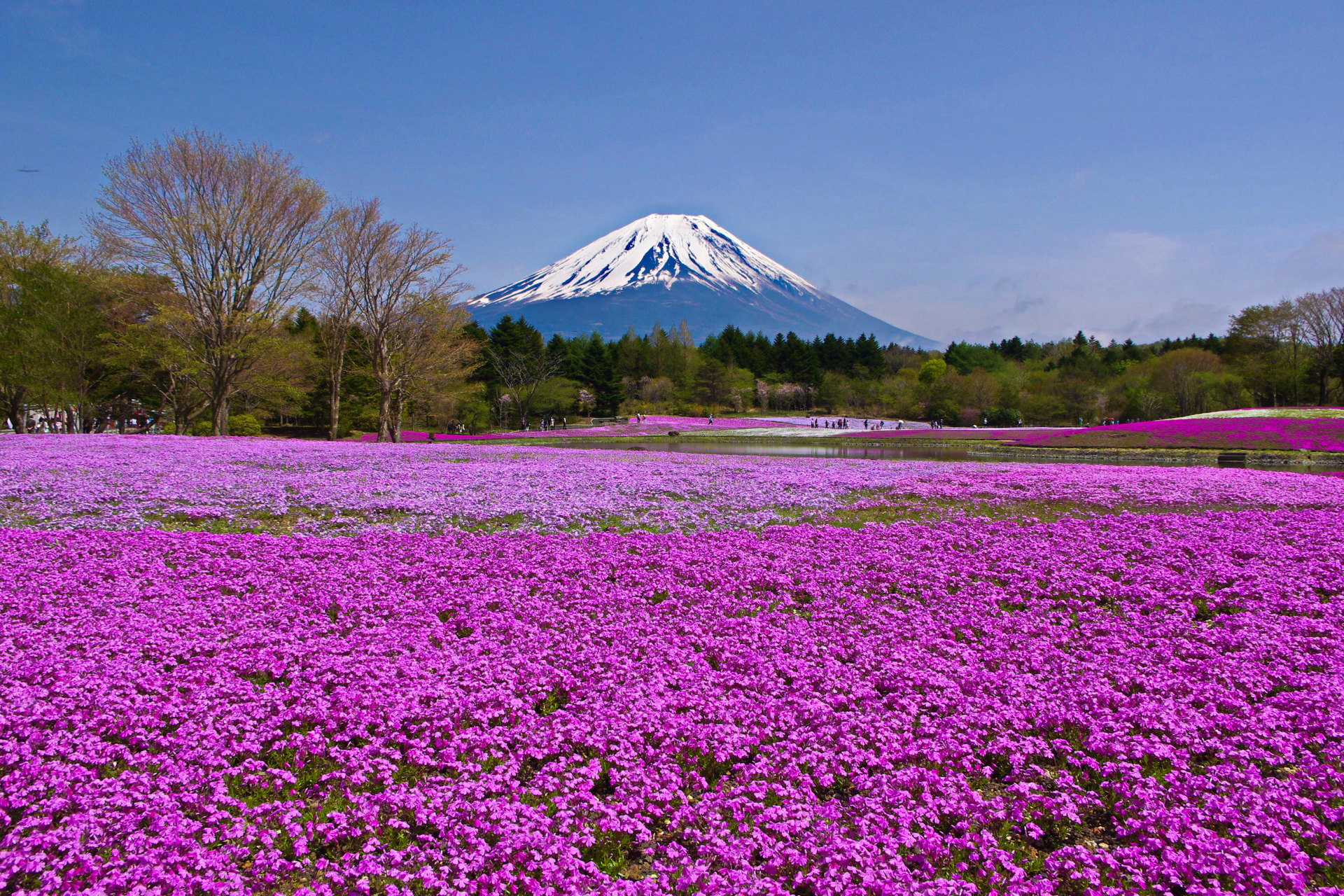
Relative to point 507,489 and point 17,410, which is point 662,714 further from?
point 17,410

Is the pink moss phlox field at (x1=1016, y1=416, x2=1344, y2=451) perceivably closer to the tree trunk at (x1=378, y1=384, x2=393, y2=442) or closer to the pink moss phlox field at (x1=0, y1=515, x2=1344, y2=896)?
the pink moss phlox field at (x1=0, y1=515, x2=1344, y2=896)

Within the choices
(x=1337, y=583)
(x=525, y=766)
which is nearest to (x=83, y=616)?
(x=525, y=766)

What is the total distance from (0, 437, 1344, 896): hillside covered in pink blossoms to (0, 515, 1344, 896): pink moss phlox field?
0.03m

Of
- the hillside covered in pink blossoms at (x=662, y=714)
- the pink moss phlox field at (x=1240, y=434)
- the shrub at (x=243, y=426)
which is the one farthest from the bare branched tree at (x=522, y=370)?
the hillside covered in pink blossoms at (x=662, y=714)

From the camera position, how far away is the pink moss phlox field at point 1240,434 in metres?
37.7

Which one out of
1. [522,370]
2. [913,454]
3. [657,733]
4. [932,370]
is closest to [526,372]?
[522,370]

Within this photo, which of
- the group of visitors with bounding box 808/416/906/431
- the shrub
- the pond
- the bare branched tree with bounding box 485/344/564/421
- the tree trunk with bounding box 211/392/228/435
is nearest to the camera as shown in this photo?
the pond

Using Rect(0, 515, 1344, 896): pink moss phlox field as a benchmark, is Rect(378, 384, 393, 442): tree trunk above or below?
above

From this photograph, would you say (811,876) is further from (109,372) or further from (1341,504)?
(109,372)

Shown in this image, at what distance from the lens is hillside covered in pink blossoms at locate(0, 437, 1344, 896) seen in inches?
147

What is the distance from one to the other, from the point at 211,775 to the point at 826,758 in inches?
164

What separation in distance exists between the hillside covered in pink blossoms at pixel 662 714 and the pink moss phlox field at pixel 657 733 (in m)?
0.03

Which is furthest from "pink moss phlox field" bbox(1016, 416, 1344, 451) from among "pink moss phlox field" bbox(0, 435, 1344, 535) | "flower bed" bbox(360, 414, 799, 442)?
"flower bed" bbox(360, 414, 799, 442)

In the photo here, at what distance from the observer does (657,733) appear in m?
5.02
